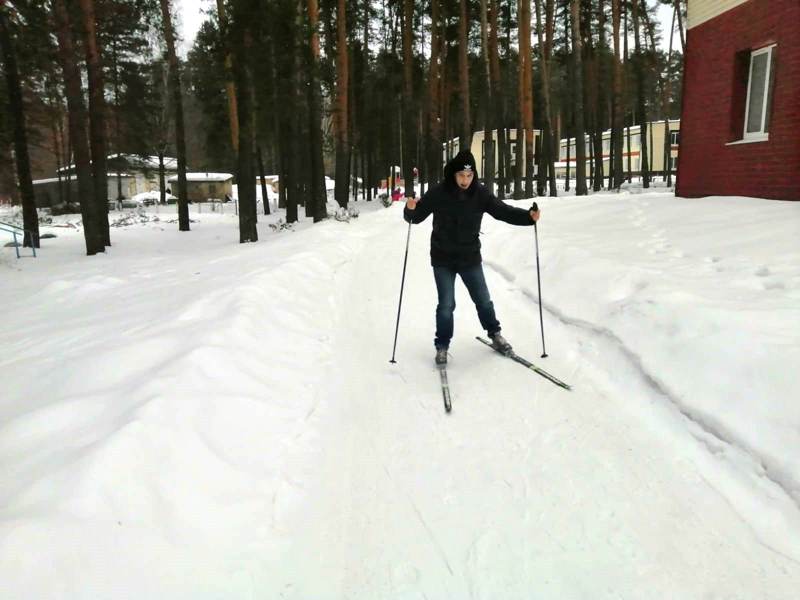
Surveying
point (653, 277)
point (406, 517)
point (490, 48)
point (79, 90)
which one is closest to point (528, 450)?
point (406, 517)

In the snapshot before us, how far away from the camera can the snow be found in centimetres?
248

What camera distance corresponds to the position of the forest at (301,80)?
48.8ft

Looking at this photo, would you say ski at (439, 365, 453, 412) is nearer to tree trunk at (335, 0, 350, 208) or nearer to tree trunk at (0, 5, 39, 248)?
tree trunk at (0, 5, 39, 248)

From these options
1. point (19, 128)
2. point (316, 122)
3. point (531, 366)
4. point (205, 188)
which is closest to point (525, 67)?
point (316, 122)

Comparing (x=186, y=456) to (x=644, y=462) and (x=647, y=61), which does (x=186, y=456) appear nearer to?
(x=644, y=462)

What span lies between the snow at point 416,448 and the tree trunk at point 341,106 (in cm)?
1455

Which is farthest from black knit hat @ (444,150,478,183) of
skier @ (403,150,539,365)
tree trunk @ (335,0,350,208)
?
tree trunk @ (335,0,350,208)

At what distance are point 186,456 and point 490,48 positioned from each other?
24962 mm

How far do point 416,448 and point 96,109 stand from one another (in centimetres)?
1642

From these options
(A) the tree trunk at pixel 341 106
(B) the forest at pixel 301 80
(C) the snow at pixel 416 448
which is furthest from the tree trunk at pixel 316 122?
(C) the snow at pixel 416 448

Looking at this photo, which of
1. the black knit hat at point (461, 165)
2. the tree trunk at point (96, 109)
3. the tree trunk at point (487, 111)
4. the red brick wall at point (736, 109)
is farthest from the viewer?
the tree trunk at point (487, 111)

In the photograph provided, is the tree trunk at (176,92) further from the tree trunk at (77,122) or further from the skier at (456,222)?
the skier at (456,222)

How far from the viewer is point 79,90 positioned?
13898 millimetres

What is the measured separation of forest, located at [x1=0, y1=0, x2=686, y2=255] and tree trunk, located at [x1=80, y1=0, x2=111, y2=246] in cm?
5
